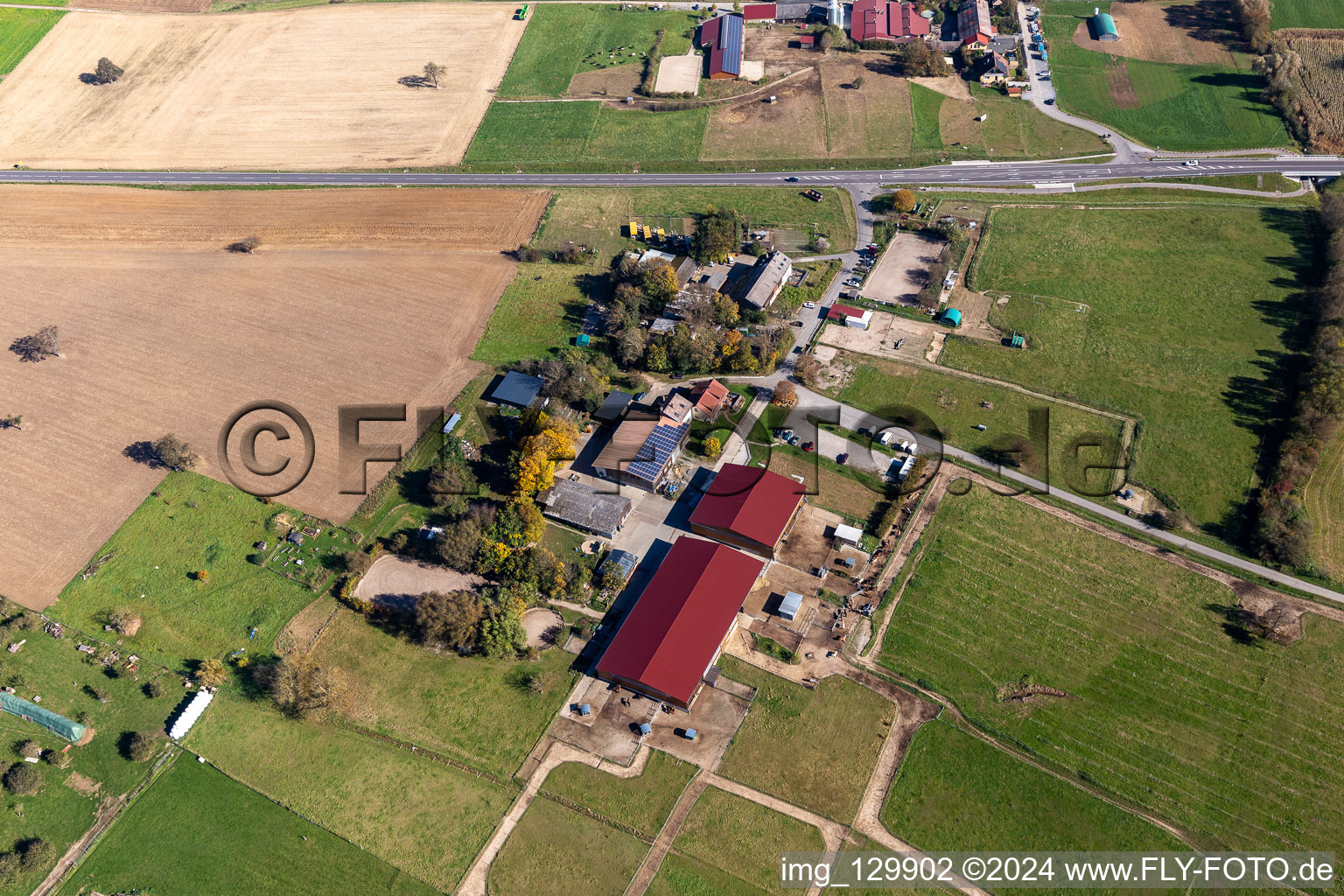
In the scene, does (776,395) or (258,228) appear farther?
(258,228)

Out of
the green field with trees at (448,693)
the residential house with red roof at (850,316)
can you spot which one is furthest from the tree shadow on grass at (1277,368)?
the green field with trees at (448,693)

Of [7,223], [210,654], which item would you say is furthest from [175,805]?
[7,223]

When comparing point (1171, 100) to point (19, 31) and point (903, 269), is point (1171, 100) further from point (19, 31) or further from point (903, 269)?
point (19, 31)

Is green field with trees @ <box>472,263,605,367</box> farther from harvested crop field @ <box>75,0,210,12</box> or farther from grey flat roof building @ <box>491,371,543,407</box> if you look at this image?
harvested crop field @ <box>75,0,210,12</box>

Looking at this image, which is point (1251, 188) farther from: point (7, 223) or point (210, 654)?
point (7, 223)

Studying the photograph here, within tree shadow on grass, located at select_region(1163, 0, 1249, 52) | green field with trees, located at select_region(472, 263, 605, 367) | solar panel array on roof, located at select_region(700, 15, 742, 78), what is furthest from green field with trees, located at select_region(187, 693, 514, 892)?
tree shadow on grass, located at select_region(1163, 0, 1249, 52)
